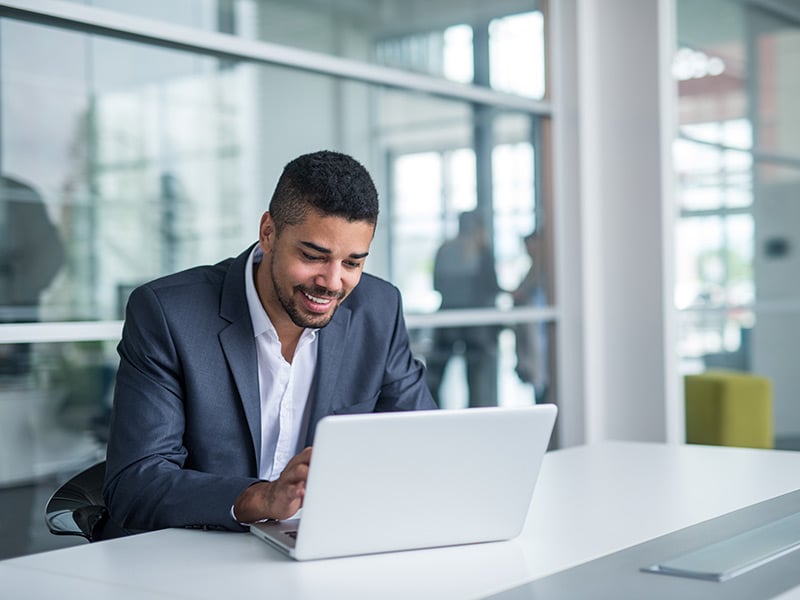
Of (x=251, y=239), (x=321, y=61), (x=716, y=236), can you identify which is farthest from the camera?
(x=716, y=236)

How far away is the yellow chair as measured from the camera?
5.14 metres

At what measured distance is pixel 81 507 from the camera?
2121 mm

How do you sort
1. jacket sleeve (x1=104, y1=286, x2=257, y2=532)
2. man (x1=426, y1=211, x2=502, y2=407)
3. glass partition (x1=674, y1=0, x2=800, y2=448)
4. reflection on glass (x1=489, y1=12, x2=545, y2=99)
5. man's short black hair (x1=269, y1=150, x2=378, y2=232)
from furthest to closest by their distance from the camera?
glass partition (x1=674, y1=0, x2=800, y2=448)
reflection on glass (x1=489, y1=12, x2=545, y2=99)
man (x1=426, y1=211, x2=502, y2=407)
man's short black hair (x1=269, y1=150, x2=378, y2=232)
jacket sleeve (x1=104, y1=286, x2=257, y2=532)

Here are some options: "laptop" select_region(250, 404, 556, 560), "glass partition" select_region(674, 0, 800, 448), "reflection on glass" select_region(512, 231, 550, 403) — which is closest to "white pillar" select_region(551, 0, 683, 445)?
"reflection on glass" select_region(512, 231, 550, 403)

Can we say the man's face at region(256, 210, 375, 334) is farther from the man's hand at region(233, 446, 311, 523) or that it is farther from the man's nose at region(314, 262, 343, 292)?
the man's hand at region(233, 446, 311, 523)

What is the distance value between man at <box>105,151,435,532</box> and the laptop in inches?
10.5

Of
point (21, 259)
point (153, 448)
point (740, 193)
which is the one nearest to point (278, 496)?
point (153, 448)

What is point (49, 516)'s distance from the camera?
2086 mm

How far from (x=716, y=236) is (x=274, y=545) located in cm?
399

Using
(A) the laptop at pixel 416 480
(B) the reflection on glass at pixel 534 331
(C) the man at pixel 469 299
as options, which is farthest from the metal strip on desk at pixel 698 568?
(B) the reflection on glass at pixel 534 331

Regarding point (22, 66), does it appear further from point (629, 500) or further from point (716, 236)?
point (716, 236)

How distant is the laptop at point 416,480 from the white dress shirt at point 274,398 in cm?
57

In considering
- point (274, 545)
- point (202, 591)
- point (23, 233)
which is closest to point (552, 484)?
point (274, 545)

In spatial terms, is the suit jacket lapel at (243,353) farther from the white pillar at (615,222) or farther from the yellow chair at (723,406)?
the yellow chair at (723,406)
